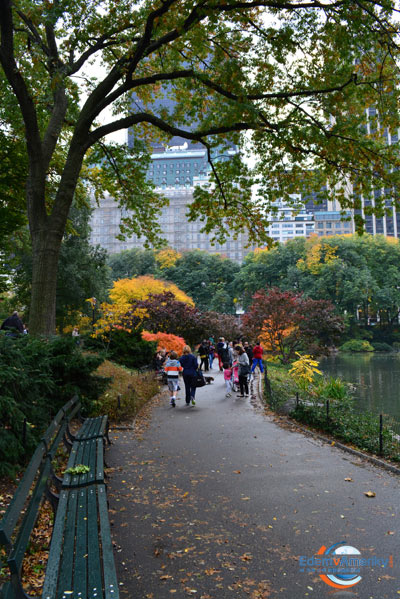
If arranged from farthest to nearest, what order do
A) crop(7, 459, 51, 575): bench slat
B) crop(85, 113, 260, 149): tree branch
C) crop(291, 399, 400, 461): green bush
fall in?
1. crop(85, 113, 260, 149): tree branch
2. crop(291, 399, 400, 461): green bush
3. crop(7, 459, 51, 575): bench slat

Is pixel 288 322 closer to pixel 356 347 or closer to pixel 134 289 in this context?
pixel 134 289

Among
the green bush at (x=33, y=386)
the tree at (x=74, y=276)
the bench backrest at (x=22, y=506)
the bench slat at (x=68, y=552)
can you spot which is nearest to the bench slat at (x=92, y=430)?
the green bush at (x=33, y=386)

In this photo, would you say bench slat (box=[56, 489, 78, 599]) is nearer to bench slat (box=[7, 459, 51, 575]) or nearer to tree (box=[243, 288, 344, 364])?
bench slat (box=[7, 459, 51, 575])

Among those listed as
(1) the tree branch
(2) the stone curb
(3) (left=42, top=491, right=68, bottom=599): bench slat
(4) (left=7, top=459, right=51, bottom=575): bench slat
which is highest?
(1) the tree branch

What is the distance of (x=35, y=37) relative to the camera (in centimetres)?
1035

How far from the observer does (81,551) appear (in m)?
3.25

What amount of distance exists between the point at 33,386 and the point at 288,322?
26.5m

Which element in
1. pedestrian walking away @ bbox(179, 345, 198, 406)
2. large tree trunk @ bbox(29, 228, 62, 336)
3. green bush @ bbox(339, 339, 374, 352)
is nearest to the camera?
large tree trunk @ bbox(29, 228, 62, 336)

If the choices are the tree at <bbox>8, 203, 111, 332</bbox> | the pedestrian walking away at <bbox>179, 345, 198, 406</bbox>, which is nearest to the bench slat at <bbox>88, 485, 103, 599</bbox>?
the pedestrian walking away at <bbox>179, 345, 198, 406</bbox>

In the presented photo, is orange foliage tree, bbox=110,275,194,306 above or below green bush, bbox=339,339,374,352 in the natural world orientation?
above

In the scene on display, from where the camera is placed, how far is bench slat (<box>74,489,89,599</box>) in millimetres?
2790

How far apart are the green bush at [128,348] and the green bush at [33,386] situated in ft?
28.1

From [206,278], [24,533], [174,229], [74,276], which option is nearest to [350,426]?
[24,533]

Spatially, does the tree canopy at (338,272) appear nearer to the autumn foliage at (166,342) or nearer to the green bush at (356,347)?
the green bush at (356,347)
